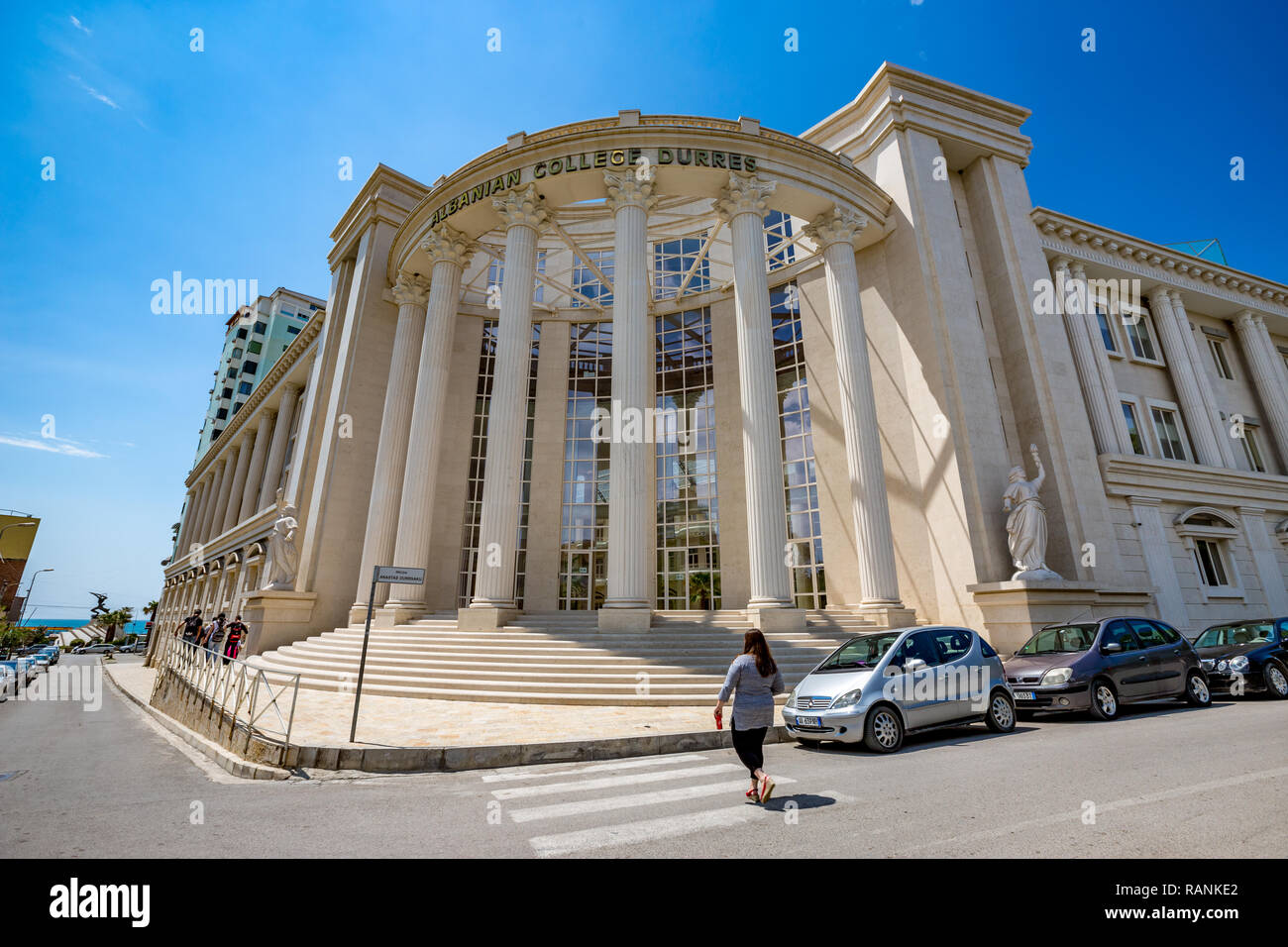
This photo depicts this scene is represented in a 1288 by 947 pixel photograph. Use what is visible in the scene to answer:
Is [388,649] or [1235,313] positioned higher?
[1235,313]

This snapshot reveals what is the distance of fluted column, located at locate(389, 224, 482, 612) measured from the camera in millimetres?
17109

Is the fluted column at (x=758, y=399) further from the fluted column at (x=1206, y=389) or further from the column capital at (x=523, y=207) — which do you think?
the fluted column at (x=1206, y=389)

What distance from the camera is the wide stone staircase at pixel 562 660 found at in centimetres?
1123

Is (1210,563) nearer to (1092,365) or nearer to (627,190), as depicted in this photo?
(1092,365)

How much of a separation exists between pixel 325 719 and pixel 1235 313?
3956 cm

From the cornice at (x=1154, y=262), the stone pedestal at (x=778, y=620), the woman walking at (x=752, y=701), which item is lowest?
the woman walking at (x=752, y=701)

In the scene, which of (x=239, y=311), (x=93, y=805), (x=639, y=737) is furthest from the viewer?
(x=239, y=311)

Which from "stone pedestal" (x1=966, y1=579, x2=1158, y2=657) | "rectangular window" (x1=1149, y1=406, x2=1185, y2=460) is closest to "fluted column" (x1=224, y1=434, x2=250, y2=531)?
"stone pedestal" (x1=966, y1=579, x2=1158, y2=657)

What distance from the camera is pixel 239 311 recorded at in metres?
68.8

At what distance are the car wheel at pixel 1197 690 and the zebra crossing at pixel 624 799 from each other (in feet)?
30.9

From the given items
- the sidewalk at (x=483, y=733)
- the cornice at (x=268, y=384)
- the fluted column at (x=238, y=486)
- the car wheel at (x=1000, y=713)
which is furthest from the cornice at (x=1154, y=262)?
the fluted column at (x=238, y=486)
